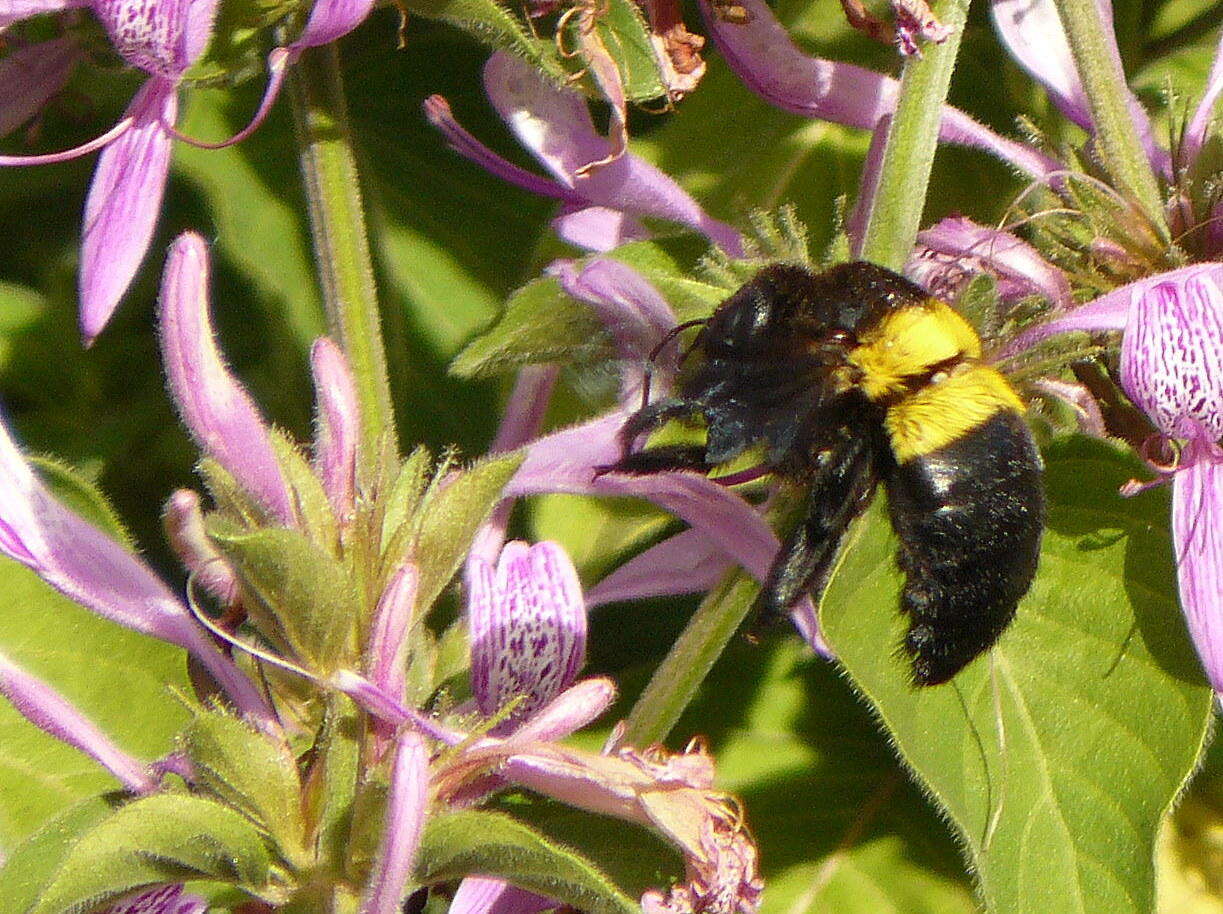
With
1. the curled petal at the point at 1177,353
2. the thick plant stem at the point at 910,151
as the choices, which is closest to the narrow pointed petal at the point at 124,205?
the thick plant stem at the point at 910,151

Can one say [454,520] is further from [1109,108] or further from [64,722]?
[1109,108]

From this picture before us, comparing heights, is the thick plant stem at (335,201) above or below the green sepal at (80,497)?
above

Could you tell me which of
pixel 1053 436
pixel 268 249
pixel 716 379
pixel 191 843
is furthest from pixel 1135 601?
pixel 268 249

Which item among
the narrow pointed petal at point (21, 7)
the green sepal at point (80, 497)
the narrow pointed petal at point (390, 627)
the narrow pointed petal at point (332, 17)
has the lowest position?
the green sepal at point (80, 497)

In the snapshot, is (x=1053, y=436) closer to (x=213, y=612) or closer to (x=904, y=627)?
(x=904, y=627)

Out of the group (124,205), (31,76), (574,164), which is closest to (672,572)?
(574,164)

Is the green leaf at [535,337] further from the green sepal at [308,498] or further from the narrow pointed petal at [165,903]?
the narrow pointed petal at [165,903]

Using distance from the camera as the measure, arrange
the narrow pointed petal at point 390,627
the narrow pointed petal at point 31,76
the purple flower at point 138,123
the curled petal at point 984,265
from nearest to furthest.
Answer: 1. the narrow pointed petal at point 390,627
2. the purple flower at point 138,123
3. the curled petal at point 984,265
4. the narrow pointed petal at point 31,76

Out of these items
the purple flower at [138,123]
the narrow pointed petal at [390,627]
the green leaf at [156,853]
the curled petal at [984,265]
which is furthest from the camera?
the curled petal at [984,265]
